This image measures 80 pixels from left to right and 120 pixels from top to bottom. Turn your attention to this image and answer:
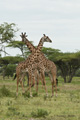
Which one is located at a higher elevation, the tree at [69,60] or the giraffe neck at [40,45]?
the tree at [69,60]

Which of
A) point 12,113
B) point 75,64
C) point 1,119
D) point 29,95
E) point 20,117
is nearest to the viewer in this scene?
point 1,119

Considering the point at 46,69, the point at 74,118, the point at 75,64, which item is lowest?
the point at 74,118

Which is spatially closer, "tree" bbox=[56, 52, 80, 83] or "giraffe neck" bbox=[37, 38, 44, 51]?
"giraffe neck" bbox=[37, 38, 44, 51]

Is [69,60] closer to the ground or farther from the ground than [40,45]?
farther from the ground

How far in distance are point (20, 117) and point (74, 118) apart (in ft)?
4.31

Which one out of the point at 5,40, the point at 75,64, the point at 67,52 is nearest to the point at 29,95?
the point at 5,40

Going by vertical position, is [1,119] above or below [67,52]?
below

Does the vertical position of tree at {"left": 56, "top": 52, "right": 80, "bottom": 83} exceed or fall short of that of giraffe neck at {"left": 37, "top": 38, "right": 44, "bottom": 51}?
it exceeds it

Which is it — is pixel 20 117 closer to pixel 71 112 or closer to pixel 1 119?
pixel 1 119

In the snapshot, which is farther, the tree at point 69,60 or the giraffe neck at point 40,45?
the tree at point 69,60

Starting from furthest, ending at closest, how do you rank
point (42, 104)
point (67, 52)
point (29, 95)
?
point (67, 52), point (29, 95), point (42, 104)

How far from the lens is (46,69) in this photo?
14273mm

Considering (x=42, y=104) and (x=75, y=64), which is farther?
(x=75, y=64)

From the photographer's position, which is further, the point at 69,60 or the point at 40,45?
the point at 69,60
